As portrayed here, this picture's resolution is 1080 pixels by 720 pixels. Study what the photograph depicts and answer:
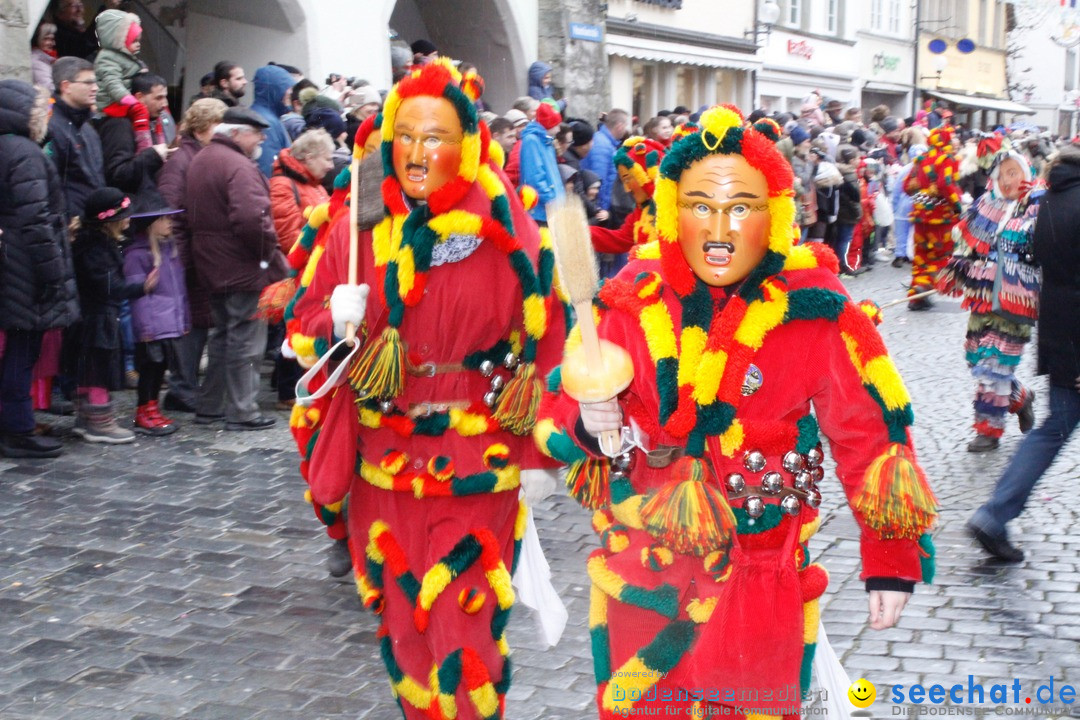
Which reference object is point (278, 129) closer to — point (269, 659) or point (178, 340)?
point (178, 340)

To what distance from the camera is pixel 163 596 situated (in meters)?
5.04

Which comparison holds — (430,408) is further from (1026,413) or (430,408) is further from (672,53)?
(672,53)

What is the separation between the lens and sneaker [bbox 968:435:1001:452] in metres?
7.48

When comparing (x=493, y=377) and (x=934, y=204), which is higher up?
(x=934, y=204)

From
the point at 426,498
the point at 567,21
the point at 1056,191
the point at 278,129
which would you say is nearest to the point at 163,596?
the point at 426,498

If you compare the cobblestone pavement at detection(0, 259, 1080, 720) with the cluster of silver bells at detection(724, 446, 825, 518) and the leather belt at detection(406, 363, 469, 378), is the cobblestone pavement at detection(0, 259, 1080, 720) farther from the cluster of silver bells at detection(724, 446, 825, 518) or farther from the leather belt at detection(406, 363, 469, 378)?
the cluster of silver bells at detection(724, 446, 825, 518)

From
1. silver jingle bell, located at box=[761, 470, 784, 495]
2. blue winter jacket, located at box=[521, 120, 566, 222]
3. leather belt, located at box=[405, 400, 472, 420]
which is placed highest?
blue winter jacket, located at box=[521, 120, 566, 222]

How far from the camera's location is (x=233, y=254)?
7742 mm

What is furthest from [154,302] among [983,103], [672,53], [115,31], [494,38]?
[983,103]

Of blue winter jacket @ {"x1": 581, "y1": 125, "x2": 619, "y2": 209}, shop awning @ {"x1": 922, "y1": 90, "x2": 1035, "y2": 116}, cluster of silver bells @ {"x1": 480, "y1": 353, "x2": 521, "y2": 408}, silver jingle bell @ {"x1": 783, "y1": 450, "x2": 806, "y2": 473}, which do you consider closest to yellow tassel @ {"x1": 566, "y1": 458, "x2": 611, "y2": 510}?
silver jingle bell @ {"x1": 783, "y1": 450, "x2": 806, "y2": 473}

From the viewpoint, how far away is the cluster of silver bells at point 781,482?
2824mm

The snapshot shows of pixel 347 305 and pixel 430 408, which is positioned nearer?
pixel 347 305

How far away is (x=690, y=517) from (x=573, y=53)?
14116 mm

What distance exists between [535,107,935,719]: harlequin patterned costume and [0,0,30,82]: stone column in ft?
22.8
